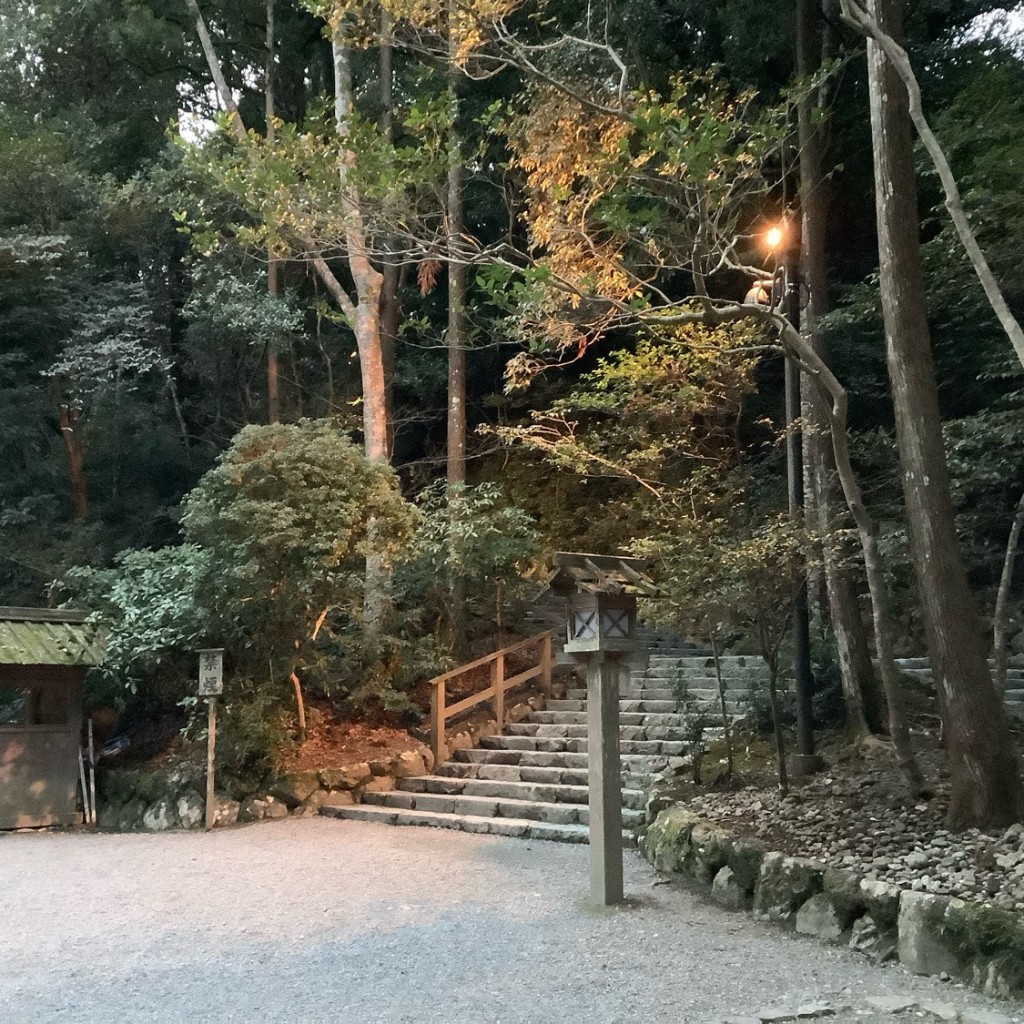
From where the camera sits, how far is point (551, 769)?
8.46m

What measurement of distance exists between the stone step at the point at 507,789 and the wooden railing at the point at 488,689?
0.47 meters

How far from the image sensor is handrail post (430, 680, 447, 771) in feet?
30.3

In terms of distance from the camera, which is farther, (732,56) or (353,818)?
(732,56)

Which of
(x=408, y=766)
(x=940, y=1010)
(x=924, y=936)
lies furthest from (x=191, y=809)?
(x=940, y=1010)

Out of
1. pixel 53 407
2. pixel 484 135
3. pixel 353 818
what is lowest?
pixel 353 818

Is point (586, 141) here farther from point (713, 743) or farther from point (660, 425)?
point (713, 743)

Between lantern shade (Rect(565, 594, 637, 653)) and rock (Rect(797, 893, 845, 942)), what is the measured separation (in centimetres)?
165

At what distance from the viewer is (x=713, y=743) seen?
7.98 metres

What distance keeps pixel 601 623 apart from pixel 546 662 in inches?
217

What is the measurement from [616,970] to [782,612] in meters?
3.21

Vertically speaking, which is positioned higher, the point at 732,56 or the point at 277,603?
the point at 732,56

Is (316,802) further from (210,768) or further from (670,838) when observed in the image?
(670,838)

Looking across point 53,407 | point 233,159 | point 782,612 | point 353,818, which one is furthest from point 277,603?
point 53,407

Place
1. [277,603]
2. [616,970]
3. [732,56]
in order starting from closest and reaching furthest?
[616,970]
[277,603]
[732,56]
